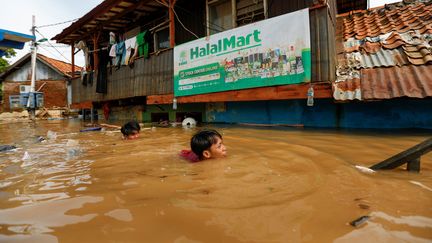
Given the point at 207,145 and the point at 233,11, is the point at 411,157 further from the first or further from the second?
the point at 233,11

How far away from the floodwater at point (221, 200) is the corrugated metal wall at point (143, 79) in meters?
5.93

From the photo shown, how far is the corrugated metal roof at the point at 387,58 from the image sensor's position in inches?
194

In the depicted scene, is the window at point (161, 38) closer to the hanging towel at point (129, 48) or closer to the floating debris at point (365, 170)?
the hanging towel at point (129, 48)

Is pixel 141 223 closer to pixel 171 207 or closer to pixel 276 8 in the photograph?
pixel 171 207

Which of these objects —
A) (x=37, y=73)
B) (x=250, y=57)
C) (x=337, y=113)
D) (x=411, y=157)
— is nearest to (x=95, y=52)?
(x=250, y=57)

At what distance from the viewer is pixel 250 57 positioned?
675cm

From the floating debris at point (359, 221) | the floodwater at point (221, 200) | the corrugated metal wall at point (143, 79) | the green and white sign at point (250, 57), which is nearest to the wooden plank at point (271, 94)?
the green and white sign at point (250, 57)

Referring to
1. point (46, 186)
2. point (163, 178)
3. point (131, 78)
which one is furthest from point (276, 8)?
point (46, 186)

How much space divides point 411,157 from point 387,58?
4023 millimetres

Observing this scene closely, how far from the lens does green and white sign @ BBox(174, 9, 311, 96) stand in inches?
237

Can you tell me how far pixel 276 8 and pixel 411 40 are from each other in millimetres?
3421

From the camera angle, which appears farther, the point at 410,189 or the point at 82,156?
the point at 82,156

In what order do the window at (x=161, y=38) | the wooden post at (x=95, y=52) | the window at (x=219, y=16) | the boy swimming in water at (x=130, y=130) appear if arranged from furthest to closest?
the wooden post at (x=95, y=52) < the window at (x=161, y=38) < the window at (x=219, y=16) < the boy swimming in water at (x=130, y=130)

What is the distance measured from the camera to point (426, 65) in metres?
5.08
